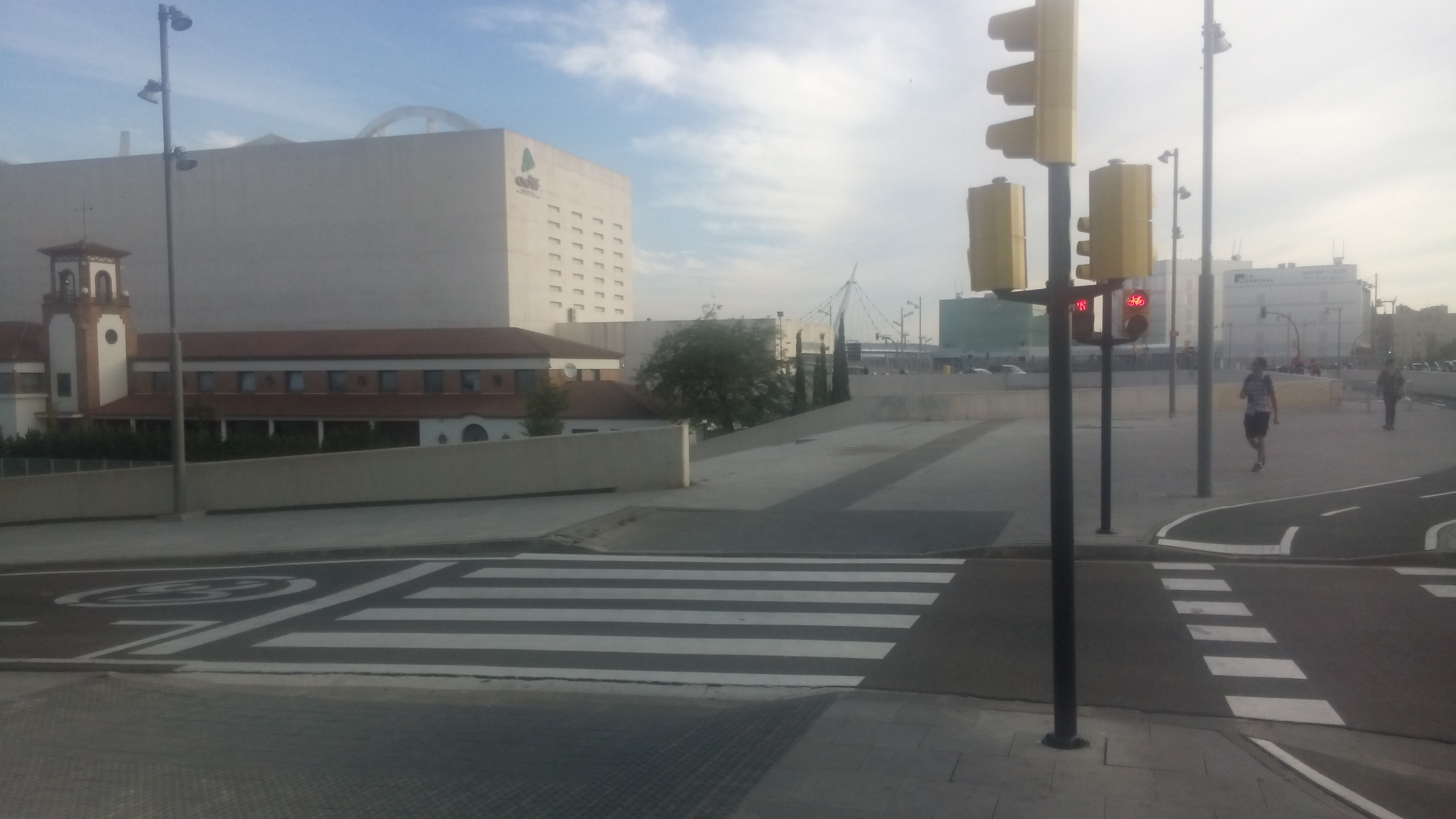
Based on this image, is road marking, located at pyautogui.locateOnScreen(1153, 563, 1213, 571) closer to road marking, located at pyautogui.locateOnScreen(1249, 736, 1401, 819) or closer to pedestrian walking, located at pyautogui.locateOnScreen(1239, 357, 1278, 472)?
road marking, located at pyautogui.locateOnScreen(1249, 736, 1401, 819)

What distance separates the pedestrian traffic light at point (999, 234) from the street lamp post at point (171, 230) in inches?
754

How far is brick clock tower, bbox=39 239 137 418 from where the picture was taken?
63219 millimetres

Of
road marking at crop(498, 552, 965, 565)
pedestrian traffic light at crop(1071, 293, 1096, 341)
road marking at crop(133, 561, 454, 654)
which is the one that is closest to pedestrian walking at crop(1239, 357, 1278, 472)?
pedestrian traffic light at crop(1071, 293, 1096, 341)

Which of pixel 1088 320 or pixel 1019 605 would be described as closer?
pixel 1019 605

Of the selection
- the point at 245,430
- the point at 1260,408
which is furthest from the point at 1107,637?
the point at 245,430

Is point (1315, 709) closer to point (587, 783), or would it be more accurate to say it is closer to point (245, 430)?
point (587, 783)

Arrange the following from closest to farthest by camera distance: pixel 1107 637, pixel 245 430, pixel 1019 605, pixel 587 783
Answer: pixel 587 783, pixel 1107 637, pixel 1019 605, pixel 245 430

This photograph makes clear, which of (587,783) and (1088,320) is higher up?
(1088,320)

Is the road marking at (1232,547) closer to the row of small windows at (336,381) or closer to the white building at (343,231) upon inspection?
the row of small windows at (336,381)

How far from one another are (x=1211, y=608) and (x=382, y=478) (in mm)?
15822

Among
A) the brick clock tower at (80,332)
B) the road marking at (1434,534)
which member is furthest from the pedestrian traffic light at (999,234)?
the brick clock tower at (80,332)

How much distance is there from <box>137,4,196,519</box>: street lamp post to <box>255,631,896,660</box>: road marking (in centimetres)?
1298

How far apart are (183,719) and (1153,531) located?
10.4 meters

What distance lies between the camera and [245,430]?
206ft
